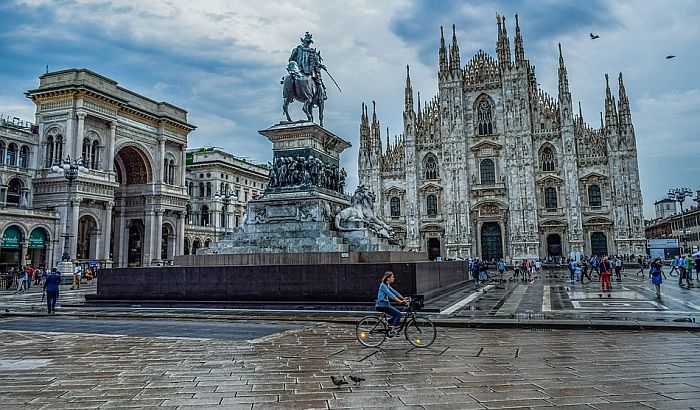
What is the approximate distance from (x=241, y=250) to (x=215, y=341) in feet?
20.4

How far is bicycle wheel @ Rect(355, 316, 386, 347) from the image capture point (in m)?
7.62

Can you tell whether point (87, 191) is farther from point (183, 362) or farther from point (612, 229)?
point (612, 229)

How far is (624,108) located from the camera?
4694 cm

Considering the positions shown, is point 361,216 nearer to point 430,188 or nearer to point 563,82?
point 430,188

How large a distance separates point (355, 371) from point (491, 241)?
149 ft

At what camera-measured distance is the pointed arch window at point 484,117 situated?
164ft

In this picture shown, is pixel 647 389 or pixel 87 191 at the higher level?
pixel 87 191

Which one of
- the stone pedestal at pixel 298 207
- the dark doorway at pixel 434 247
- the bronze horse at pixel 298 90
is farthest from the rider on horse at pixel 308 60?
the dark doorway at pixel 434 247

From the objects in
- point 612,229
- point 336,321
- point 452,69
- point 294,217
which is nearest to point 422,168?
point 452,69

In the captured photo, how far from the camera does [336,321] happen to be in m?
10.6

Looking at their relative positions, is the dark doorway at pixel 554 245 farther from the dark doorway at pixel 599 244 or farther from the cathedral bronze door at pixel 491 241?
the cathedral bronze door at pixel 491 241

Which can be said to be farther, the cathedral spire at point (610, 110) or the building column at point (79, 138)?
the cathedral spire at point (610, 110)

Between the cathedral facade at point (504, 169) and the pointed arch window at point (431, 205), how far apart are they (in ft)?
0.34

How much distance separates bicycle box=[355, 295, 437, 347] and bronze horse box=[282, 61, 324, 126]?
9723mm
